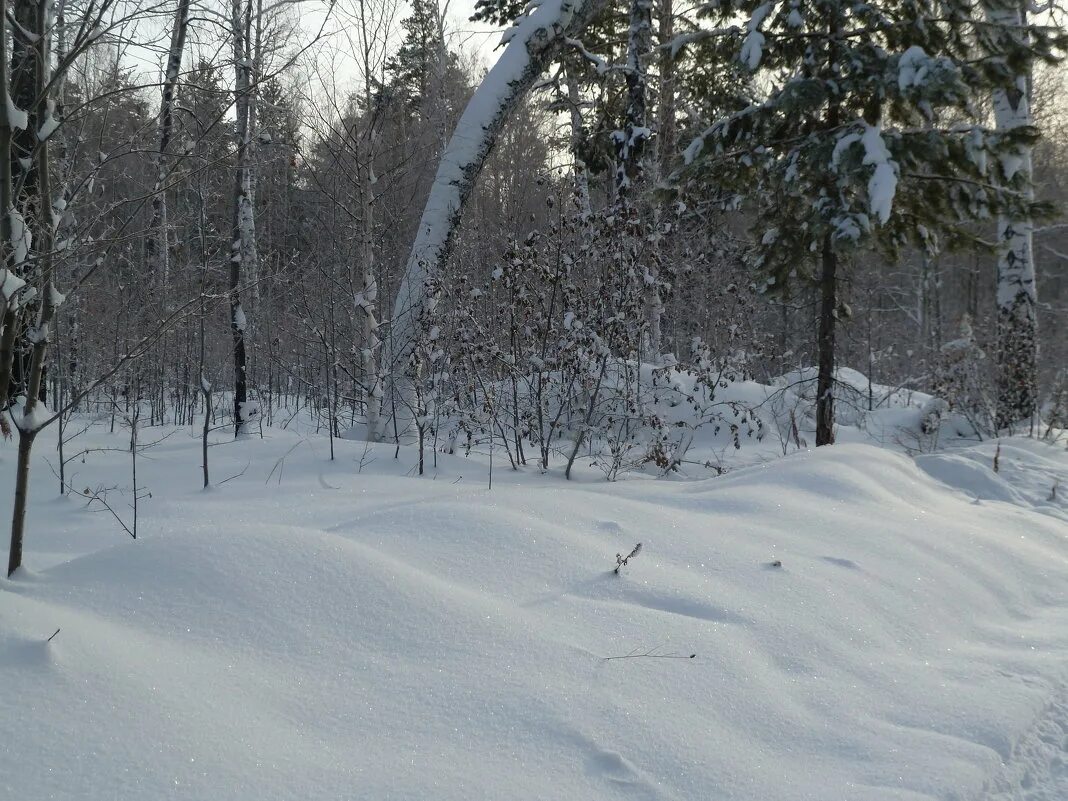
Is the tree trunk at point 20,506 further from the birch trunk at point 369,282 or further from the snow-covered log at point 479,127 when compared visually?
the snow-covered log at point 479,127

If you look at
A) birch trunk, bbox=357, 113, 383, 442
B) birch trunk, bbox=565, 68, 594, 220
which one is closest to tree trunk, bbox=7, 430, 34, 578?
birch trunk, bbox=357, 113, 383, 442

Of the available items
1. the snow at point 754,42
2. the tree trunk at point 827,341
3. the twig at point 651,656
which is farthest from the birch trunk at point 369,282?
the twig at point 651,656

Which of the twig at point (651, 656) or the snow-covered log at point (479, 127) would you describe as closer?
the twig at point (651, 656)

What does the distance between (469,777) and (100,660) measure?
37.5 inches

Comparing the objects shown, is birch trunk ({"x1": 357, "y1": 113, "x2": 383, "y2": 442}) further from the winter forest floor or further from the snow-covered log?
the winter forest floor

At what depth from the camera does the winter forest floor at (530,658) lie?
166cm

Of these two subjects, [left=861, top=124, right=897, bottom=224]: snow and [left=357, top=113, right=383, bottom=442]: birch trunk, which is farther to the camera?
[left=357, top=113, right=383, bottom=442]: birch trunk

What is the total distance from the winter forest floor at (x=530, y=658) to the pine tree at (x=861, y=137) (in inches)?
145

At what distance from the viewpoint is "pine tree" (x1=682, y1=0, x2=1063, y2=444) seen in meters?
6.47

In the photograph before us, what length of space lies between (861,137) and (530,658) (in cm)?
590

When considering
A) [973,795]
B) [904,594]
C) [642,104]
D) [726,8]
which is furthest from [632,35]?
[973,795]

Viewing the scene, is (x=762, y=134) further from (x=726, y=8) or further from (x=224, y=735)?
(x=224, y=735)

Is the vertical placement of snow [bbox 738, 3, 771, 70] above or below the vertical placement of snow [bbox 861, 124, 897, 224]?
above

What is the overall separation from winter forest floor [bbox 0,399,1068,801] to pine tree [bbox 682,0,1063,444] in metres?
3.67
